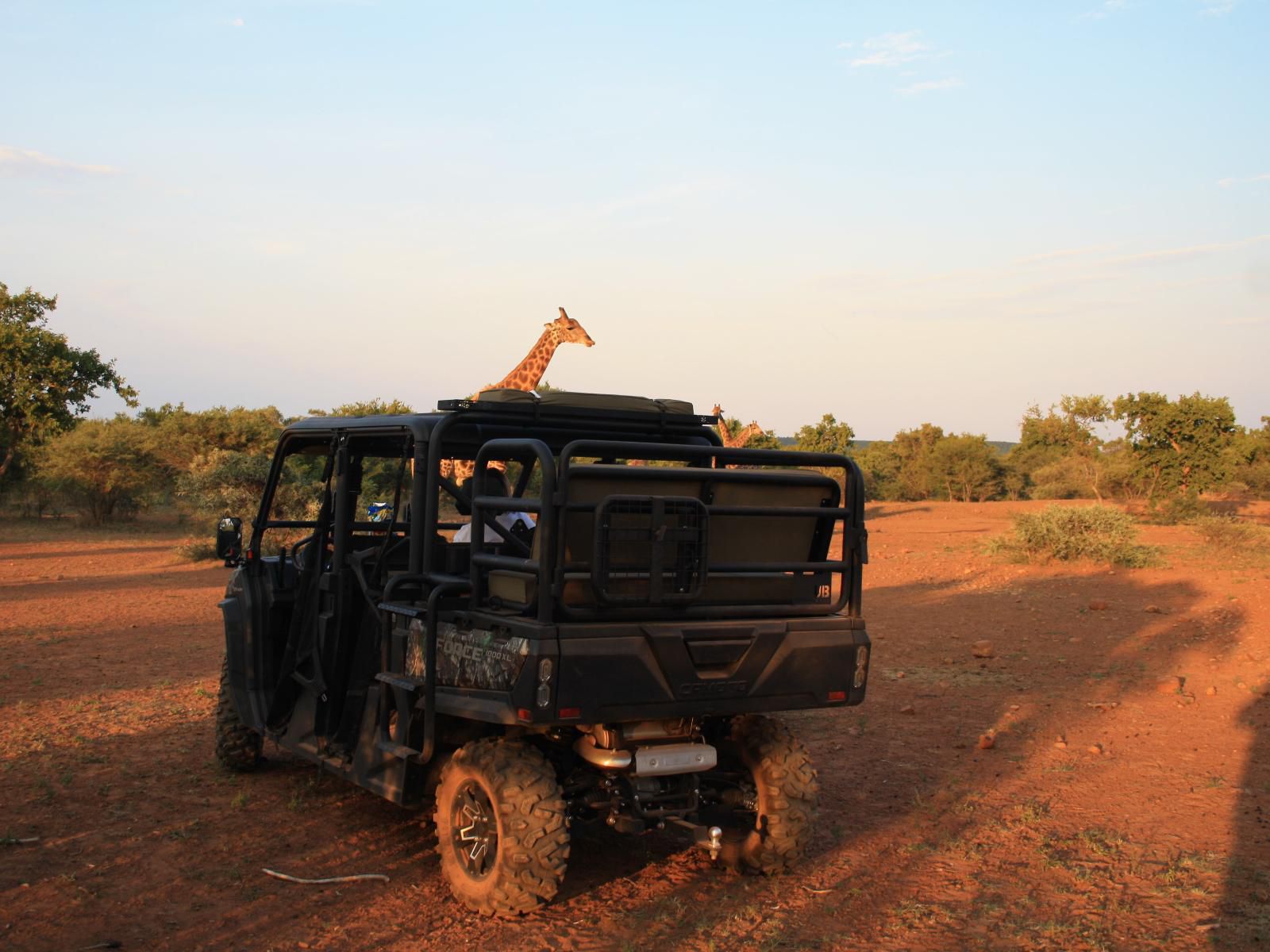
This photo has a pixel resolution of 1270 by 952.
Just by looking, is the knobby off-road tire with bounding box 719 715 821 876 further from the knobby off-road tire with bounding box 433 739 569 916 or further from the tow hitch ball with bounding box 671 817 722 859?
the knobby off-road tire with bounding box 433 739 569 916

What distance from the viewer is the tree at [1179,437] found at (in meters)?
31.0

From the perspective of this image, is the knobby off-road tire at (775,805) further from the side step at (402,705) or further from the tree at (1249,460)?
the tree at (1249,460)

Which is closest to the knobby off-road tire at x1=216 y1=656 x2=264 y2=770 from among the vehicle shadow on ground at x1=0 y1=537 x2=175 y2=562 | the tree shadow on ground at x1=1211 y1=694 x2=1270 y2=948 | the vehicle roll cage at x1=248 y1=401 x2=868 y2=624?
the vehicle roll cage at x1=248 y1=401 x2=868 y2=624

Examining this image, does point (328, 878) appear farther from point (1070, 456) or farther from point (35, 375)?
point (1070, 456)

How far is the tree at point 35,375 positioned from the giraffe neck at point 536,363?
12.3 meters

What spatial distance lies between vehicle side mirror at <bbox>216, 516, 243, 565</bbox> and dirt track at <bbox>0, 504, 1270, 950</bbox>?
130 centimetres

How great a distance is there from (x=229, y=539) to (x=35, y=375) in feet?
73.5

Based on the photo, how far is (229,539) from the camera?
20.6 ft

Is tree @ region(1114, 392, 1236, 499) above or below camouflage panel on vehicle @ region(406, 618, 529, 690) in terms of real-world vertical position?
above

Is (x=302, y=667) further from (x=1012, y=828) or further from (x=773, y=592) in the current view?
(x=1012, y=828)

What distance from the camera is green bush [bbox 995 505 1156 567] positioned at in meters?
18.7

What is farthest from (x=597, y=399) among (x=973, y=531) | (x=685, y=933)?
(x=973, y=531)

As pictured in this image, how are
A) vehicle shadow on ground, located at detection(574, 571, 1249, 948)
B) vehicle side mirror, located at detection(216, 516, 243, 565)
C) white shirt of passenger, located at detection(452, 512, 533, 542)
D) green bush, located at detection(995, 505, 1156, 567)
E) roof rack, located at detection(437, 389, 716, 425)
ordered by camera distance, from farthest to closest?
green bush, located at detection(995, 505, 1156, 567) < vehicle side mirror, located at detection(216, 516, 243, 565) < white shirt of passenger, located at detection(452, 512, 533, 542) < roof rack, located at detection(437, 389, 716, 425) < vehicle shadow on ground, located at detection(574, 571, 1249, 948)

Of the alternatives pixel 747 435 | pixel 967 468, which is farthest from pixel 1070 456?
pixel 747 435
